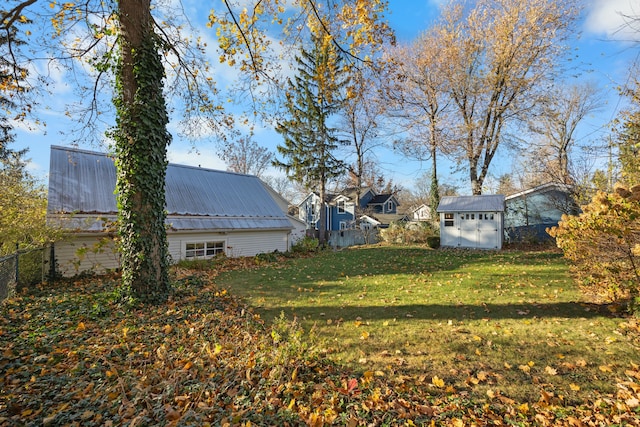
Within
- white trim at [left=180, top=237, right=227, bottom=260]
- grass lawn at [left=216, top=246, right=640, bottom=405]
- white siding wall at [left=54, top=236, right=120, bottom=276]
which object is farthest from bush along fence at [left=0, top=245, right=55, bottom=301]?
grass lawn at [left=216, top=246, right=640, bottom=405]

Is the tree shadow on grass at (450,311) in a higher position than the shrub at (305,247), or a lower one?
lower

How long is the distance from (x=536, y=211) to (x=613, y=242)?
16.3m

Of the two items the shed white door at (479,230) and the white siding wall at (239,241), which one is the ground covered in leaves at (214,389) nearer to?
the white siding wall at (239,241)

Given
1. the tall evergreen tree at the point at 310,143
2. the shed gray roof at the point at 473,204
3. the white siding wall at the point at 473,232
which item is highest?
the tall evergreen tree at the point at 310,143

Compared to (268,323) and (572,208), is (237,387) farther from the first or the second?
(572,208)

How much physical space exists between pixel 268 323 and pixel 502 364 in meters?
3.62

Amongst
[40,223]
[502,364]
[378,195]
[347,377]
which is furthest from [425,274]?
[378,195]

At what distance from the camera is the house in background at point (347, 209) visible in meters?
34.3

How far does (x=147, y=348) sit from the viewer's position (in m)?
3.94

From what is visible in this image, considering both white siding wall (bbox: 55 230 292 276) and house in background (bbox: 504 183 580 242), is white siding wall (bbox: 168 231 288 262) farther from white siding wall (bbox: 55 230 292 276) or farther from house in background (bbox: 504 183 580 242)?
house in background (bbox: 504 183 580 242)

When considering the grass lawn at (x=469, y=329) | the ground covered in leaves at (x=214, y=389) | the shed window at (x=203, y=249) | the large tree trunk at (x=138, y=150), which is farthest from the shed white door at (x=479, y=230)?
the large tree trunk at (x=138, y=150)

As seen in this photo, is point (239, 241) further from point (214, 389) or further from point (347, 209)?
point (347, 209)

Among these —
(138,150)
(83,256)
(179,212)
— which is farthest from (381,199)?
(138,150)

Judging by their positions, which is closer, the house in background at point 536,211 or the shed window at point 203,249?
the shed window at point 203,249
